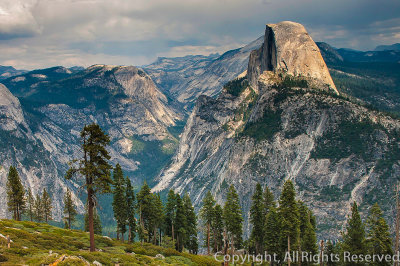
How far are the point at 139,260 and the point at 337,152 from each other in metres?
156

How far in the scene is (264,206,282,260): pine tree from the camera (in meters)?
56.9

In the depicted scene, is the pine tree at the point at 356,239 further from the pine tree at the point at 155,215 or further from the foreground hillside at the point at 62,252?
the pine tree at the point at 155,215

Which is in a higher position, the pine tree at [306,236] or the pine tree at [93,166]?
the pine tree at [93,166]

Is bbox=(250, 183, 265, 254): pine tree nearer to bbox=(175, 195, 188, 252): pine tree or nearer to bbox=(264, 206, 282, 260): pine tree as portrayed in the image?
bbox=(264, 206, 282, 260): pine tree

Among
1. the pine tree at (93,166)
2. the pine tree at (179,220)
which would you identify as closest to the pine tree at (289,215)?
the pine tree at (179,220)

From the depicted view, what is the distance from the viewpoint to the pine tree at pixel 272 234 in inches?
2240

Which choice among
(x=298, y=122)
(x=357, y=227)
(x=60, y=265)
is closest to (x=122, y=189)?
(x=60, y=265)

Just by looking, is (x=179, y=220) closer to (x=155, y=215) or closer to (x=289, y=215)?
(x=155, y=215)

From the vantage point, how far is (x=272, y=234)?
187 ft

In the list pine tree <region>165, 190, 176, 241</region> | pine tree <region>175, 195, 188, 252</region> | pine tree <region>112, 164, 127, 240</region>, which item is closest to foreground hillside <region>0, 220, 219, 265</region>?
pine tree <region>112, 164, 127, 240</region>

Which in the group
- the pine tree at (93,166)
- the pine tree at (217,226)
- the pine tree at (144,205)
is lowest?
the pine tree at (217,226)

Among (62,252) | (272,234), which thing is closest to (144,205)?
(272,234)

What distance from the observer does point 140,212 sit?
66250 mm

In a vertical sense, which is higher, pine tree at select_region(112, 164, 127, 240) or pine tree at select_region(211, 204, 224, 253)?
pine tree at select_region(112, 164, 127, 240)
